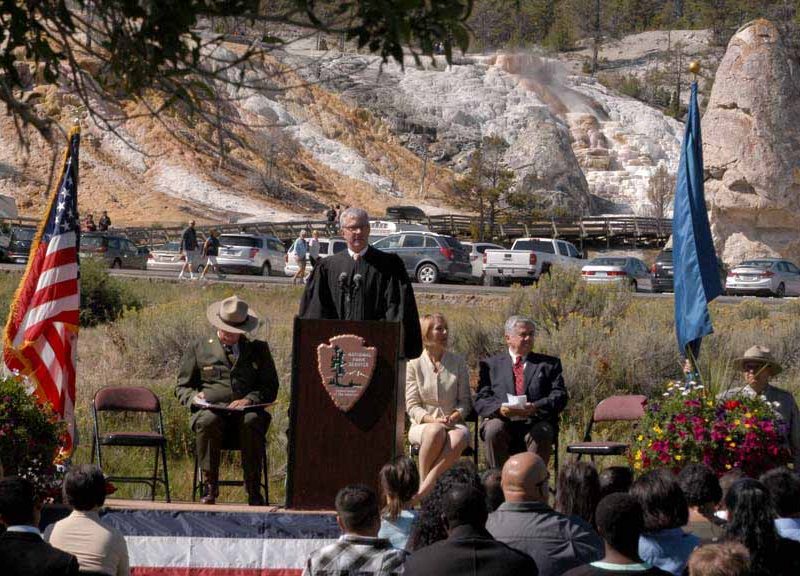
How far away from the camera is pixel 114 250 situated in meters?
38.6

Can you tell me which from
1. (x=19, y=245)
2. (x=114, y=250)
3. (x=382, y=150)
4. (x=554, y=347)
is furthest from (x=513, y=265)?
(x=382, y=150)

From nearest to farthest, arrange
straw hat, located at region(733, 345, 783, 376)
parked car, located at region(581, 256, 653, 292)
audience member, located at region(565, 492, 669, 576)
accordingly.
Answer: audience member, located at region(565, 492, 669, 576)
straw hat, located at region(733, 345, 783, 376)
parked car, located at region(581, 256, 653, 292)

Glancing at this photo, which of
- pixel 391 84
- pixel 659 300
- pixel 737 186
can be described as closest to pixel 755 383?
pixel 659 300

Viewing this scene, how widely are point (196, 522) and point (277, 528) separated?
18.9 inches

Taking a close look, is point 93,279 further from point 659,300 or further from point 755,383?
point 755,383

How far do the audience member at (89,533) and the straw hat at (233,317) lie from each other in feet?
10.8

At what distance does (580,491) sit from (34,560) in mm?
2908

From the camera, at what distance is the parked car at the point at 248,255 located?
37188 millimetres

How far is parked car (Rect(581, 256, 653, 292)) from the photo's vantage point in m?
35.3

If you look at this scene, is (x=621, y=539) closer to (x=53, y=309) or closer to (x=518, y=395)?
(x=518, y=395)

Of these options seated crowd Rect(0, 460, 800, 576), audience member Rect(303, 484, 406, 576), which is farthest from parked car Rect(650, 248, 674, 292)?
audience member Rect(303, 484, 406, 576)

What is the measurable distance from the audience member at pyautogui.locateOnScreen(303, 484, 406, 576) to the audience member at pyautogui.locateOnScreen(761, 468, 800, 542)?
189 cm

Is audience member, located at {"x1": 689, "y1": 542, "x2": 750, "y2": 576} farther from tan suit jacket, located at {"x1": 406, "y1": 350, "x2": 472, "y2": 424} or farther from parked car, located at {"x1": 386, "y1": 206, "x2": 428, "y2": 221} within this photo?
parked car, located at {"x1": 386, "y1": 206, "x2": 428, "y2": 221}

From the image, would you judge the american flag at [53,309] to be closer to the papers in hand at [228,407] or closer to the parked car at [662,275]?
the papers in hand at [228,407]
